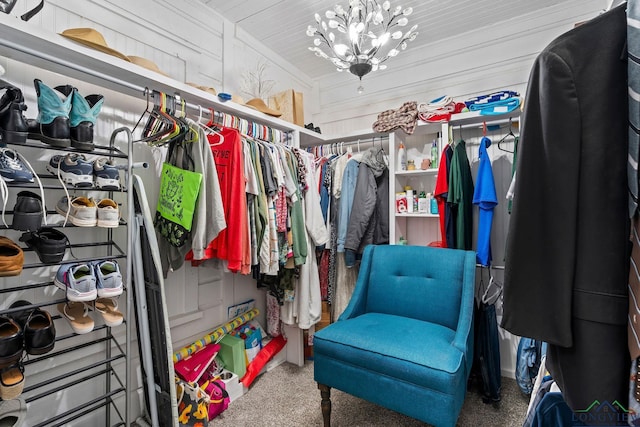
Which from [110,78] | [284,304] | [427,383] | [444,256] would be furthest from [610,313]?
[284,304]

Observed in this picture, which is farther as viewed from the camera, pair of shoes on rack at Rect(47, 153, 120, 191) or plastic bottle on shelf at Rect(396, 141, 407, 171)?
plastic bottle on shelf at Rect(396, 141, 407, 171)

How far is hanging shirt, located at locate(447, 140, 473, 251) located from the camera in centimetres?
213

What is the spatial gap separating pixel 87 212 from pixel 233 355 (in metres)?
1.34

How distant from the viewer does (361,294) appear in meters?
1.97

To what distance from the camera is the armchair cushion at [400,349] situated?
1338 mm

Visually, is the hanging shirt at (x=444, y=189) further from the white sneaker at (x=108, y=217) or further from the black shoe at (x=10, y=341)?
the black shoe at (x=10, y=341)

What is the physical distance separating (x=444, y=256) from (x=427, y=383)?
78cm

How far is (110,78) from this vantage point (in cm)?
138

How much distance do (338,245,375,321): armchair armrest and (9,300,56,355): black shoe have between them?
4.29 ft

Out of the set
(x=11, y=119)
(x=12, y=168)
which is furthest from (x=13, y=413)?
(x=11, y=119)

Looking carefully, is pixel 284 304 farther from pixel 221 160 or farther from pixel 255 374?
pixel 221 160

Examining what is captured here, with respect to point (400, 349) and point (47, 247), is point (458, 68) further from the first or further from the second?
point (47, 247)

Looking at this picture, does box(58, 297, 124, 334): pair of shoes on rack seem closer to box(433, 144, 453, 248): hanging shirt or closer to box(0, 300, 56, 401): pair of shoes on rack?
box(0, 300, 56, 401): pair of shoes on rack

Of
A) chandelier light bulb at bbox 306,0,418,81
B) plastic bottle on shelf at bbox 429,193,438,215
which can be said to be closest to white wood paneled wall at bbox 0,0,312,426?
chandelier light bulb at bbox 306,0,418,81
